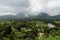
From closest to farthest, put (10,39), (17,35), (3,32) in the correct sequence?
(10,39) → (17,35) → (3,32)

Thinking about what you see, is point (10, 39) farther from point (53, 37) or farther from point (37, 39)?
point (53, 37)

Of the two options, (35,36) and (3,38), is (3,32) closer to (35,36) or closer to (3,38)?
(3,38)

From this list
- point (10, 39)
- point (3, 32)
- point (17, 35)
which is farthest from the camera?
point (3, 32)

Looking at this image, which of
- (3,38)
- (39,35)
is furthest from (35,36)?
(3,38)

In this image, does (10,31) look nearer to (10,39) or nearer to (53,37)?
(10,39)

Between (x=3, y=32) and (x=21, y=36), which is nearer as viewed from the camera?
(x=21, y=36)

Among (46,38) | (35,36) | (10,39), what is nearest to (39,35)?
(35,36)

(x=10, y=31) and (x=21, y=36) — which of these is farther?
(x=10, y=31)

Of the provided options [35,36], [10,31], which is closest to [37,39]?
[35,36]
